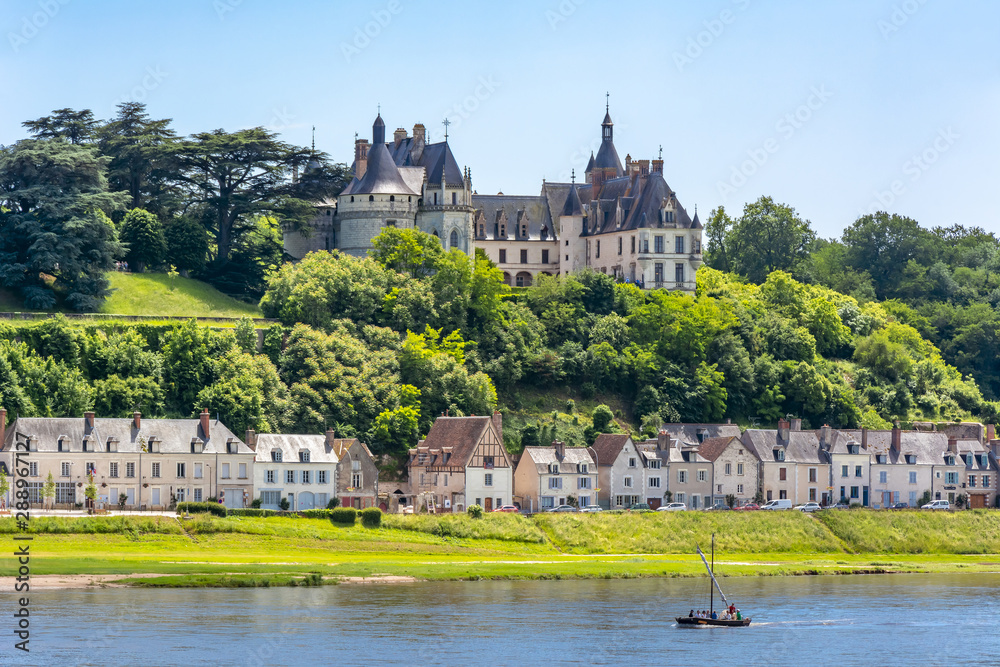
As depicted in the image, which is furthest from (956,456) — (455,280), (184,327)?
(184,327)

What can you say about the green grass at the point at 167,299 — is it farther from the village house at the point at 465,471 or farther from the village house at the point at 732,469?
the village house at the point at 732,469

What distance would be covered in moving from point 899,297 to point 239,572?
103 metres

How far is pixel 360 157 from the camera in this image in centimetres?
13088

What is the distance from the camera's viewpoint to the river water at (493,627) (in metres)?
59.5

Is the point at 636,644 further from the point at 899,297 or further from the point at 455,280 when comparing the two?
the point at 899,297

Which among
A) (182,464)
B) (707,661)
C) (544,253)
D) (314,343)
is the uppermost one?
(544,253)

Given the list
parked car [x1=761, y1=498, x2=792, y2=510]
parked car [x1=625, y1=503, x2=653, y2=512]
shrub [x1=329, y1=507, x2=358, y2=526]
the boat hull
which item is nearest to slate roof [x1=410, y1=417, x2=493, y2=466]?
shrub [x1=329, y1=507, x2=358, y2=526]

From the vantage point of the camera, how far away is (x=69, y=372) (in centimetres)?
9906

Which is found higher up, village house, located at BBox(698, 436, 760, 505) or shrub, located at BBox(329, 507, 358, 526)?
village house, located at BBox(698, 436, 760, 505)

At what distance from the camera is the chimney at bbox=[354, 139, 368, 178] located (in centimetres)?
13012

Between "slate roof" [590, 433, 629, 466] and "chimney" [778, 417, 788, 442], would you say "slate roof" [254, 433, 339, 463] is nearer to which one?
"slate roof" [590, 433, 629, 466]

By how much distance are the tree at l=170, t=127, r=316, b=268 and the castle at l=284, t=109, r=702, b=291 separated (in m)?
3.12

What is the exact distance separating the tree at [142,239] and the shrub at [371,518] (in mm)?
39972


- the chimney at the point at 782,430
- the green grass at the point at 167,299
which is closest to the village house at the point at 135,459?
the green grass at the point at 167,299
